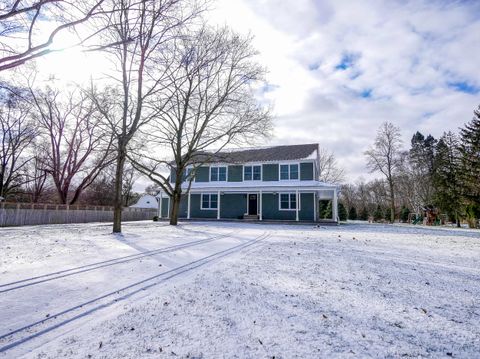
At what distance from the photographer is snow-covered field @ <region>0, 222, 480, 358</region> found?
2.47 metres

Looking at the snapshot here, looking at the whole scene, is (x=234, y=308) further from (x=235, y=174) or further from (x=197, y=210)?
(x=197, y=210)

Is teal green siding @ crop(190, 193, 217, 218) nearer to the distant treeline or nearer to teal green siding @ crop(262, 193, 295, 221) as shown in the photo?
teal green siding @ crop(262, 193, 295, 221)

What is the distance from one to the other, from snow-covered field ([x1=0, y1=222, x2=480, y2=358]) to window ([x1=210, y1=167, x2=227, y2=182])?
65.1 feet

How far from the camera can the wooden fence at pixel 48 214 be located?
17344mm

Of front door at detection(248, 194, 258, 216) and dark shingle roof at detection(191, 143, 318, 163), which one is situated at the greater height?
dark shingle roof at detection(191, 143, 318, 163)

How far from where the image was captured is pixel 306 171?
23578 mm

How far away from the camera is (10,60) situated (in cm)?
674

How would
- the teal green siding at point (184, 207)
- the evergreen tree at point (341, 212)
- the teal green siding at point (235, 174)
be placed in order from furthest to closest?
the evergreen tree at point (341, 212)
the teal green siding at point (184, 207)
the teal green siding at point (235, 174)

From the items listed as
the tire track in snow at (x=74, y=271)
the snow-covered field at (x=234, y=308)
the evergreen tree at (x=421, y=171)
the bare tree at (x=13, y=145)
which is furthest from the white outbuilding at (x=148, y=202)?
the snow-covered field at (x=234, y=308)

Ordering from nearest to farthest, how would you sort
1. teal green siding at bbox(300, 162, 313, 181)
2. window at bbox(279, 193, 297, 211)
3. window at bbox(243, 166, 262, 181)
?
window at bbox(279, 193, 297, 211)
teal green siding at bbox(300, 162, 313, 181)
window at bbox(243, 166, 262, 181)

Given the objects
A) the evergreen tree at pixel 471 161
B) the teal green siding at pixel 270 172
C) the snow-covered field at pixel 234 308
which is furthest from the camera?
the teal green siding at pixel 270 172

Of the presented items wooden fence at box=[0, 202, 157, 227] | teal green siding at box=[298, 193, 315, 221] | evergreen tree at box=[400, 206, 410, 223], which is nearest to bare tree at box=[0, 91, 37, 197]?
wooden fence at box=[0, 202, 157, 227]

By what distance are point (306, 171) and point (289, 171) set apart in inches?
56.6

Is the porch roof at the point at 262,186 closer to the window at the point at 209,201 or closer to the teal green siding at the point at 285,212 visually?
the window at the point at 209,201
